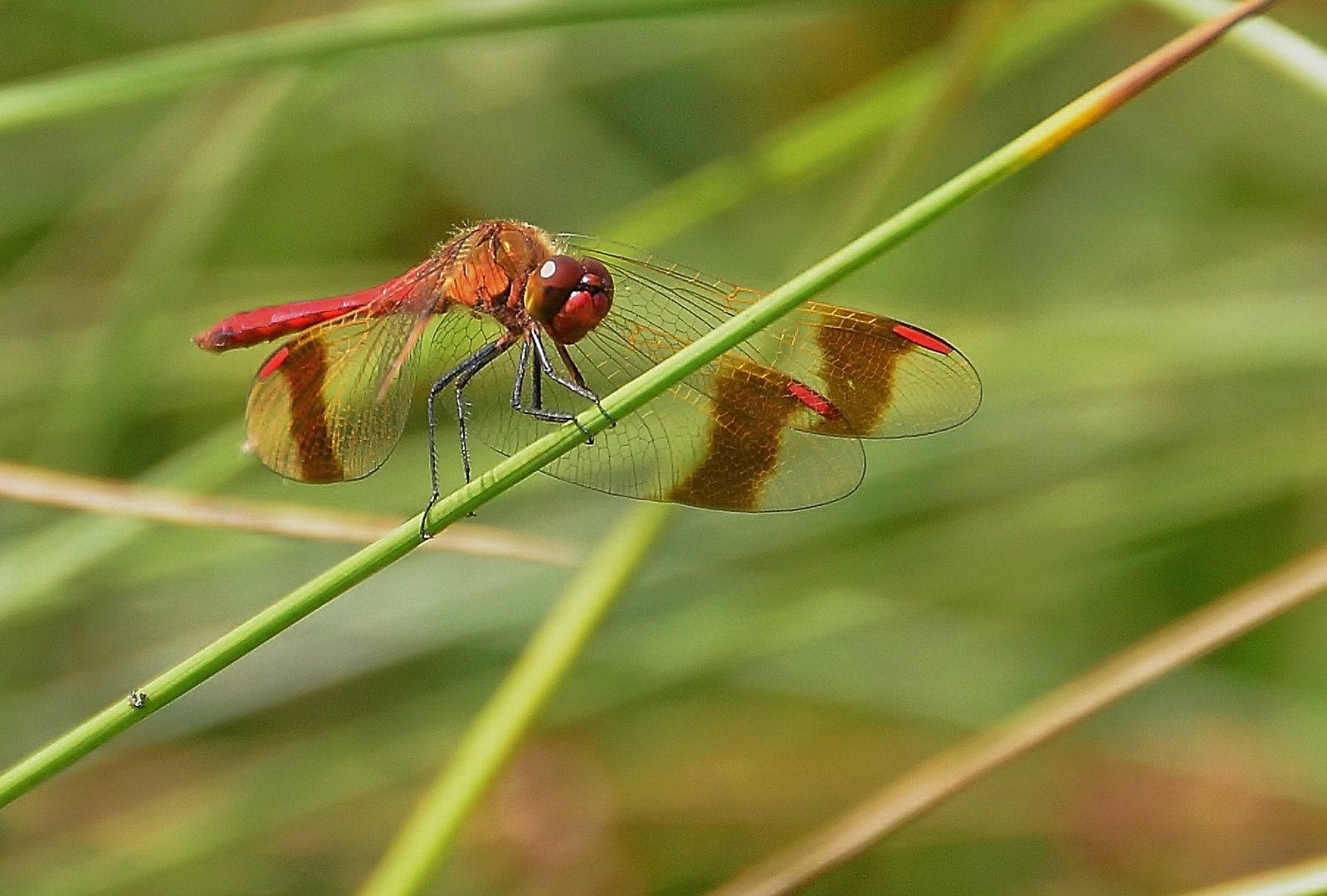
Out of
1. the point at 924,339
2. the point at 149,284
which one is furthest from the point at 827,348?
the point at 149,284

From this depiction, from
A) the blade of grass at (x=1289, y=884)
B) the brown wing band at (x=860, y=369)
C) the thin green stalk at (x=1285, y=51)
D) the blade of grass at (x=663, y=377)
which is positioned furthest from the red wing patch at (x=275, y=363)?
the blade of grass at (x=1289, y=884)

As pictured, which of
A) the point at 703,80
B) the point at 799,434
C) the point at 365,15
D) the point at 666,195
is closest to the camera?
the point at 799,434

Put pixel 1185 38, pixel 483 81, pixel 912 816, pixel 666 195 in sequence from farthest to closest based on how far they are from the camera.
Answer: pixel 483 81, pixel 666 195, pixel 912 816, pixel 1185 38

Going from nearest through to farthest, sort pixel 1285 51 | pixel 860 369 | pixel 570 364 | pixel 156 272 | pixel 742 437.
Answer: pixel 1285 51 → pixel 860 369 → pixel 742 437 → pixel 570 364 → pixel 156 272

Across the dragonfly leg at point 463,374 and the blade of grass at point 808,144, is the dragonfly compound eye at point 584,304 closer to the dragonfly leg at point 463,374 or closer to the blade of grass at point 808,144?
the dragonfly leg at point 463,374

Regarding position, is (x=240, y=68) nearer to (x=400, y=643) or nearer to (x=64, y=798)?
(x=400, y=643)

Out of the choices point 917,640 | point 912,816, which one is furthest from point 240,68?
point 917,640

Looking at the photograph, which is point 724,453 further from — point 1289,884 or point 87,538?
point 87,538

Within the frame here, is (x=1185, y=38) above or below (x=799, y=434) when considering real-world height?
below
